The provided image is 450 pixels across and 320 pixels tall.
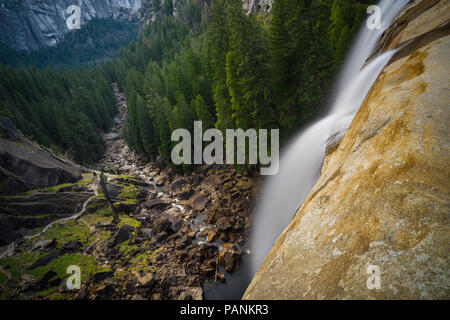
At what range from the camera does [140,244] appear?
777 inches

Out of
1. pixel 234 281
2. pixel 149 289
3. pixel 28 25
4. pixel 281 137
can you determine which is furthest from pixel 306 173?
pixel 28 25

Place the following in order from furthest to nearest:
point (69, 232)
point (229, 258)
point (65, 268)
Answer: point (69, 232), point (65, 268), point (229, 258)

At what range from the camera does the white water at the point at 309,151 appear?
1258 cm

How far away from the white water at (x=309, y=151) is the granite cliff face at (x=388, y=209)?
194 inches

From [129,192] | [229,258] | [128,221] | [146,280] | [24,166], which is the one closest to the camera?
[146,280]

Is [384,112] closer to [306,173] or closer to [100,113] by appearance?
[306,173]

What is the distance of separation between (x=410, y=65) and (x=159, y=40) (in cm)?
11222

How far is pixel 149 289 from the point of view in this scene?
14.8 metres

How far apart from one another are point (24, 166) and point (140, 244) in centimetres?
2024
